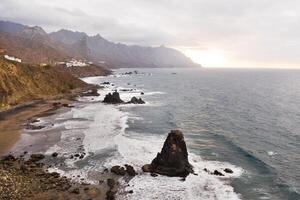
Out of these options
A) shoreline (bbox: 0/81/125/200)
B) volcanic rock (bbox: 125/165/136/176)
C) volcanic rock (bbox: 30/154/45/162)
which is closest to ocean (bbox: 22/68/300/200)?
volcanic rock (bbox: 125/165/136/176)

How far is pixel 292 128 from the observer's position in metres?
67.8

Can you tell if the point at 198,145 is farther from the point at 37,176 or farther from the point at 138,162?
the point at 37,176

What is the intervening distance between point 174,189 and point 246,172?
1084 centimetres

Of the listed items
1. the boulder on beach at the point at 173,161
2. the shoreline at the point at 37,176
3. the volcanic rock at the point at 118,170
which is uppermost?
the boulder on beach at the point at 173,161

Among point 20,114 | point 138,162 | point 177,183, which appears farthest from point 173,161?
point 20,114

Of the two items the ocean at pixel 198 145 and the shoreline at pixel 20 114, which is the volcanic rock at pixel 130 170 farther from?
the shoreline at pixel 20 114

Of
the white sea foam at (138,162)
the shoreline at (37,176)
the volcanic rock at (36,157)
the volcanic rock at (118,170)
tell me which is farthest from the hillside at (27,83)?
the volcanic rock at (118,170)

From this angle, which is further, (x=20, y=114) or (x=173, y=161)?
(x=20, y=114)

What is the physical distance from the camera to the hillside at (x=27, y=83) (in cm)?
8860

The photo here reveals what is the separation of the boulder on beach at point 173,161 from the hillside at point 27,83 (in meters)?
53.2

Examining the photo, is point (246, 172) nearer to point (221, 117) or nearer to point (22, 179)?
point (22, 179)

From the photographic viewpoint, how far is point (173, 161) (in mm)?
41312

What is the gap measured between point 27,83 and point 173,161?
72550 millimetres

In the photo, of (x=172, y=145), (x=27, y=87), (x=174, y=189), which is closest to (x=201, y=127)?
(x=172, y=145)
